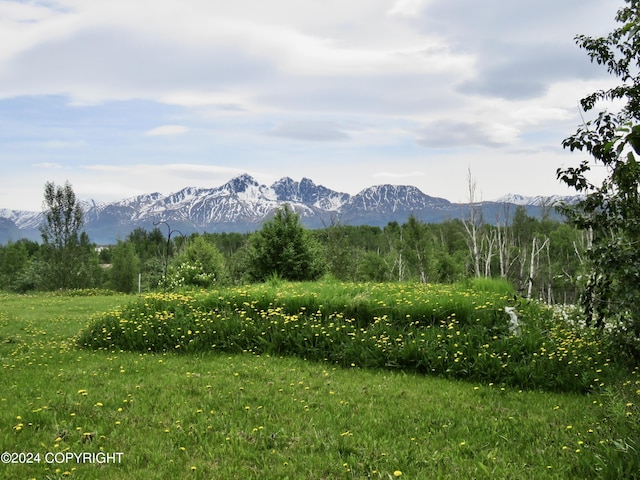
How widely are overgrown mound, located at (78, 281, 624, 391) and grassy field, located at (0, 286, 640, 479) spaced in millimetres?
372

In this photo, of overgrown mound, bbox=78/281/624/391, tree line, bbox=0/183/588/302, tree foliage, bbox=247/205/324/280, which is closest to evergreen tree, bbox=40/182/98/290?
tree line, bbox=0/183/588/302

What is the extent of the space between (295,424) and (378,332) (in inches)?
153

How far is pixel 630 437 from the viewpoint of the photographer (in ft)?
14.3

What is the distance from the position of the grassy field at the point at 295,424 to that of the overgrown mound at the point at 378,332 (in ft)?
1.22

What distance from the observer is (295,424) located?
5.26 metres

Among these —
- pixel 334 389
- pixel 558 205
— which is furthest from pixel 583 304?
pixel 334 389

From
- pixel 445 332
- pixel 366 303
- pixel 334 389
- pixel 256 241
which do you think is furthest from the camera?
pixel 256 241

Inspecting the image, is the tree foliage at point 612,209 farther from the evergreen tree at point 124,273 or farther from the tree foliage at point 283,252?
the evergreen tree at point 124,273

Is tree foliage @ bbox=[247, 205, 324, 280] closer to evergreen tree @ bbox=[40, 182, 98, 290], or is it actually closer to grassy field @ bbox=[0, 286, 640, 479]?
grassy field @ bbox=[0, 286, 640, 479]

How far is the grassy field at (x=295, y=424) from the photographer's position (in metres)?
4.24

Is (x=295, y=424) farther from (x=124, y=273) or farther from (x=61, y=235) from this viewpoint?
(x=124, y=273)

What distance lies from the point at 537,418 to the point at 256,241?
16848 millimetres

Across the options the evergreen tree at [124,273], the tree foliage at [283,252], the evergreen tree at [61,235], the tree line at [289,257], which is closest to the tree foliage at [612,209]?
the tree line at [289,257]

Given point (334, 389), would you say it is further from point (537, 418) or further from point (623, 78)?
point (623, 78)
